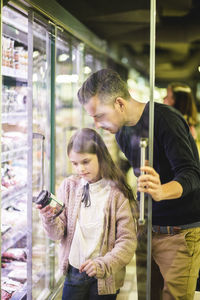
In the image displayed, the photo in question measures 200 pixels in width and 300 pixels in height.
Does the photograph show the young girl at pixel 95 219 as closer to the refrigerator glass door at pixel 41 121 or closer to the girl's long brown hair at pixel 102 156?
the girl's long brown hair at pixel 102 156

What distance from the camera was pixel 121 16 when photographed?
231 cm

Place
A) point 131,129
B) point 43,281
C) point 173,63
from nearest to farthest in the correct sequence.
→ point 131,129
point 173,63
point 43,281

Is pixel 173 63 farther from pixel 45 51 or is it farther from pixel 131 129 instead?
pixel 45 51

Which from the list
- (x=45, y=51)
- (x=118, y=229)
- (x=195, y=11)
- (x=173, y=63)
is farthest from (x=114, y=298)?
(x=195, y=11)

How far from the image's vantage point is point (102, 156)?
222cm

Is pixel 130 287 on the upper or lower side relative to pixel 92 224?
lower

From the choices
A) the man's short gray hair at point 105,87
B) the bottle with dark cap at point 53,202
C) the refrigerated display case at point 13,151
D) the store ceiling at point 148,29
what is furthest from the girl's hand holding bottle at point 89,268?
the store ceiling at point 148,29

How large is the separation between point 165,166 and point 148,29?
776 millimetres

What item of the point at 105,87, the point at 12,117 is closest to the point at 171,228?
the point at 105,87

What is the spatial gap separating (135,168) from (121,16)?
90 centimetres

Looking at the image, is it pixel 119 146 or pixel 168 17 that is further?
Answer: pixel 168 17

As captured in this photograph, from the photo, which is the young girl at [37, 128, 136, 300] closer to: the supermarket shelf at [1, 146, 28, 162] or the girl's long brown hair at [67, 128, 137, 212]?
the girl's long brown hair at [67, 128, 137, 212]

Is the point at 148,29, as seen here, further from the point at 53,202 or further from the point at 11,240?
the point at 11,240

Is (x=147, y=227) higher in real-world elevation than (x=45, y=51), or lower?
lower
